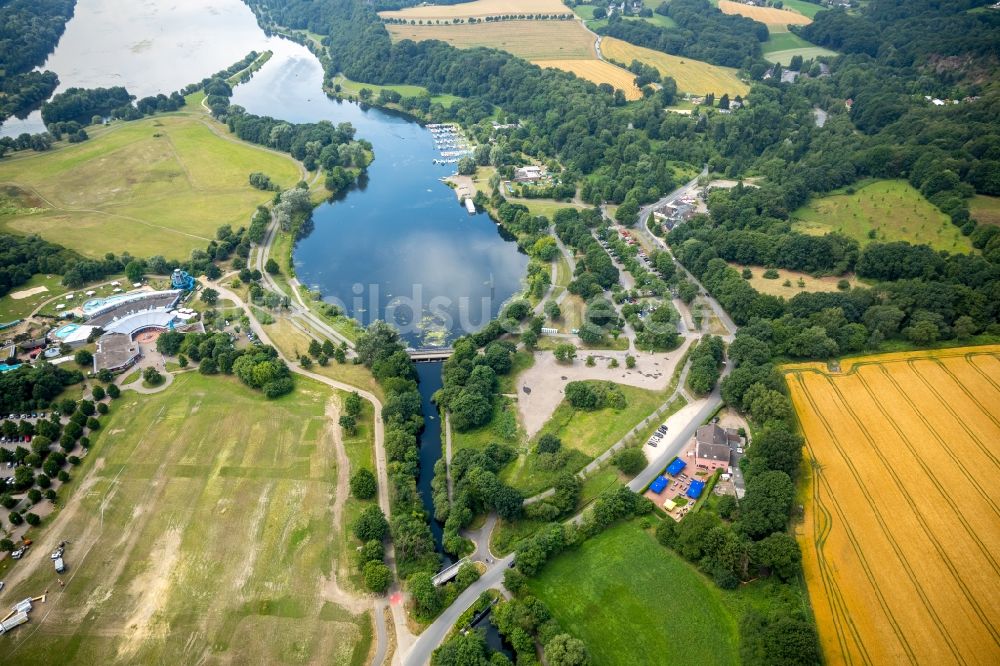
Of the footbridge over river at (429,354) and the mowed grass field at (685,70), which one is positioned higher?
the mowed grass field at (685,70)

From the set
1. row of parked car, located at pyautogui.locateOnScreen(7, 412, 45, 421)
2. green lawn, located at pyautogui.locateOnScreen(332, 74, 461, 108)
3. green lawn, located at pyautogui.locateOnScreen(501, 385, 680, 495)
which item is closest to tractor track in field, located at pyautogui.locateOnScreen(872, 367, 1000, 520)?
green lawn, located at pyautogui.locateOnScreen(501, 385, 680, 495)

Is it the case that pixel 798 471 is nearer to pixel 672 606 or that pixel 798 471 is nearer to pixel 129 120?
pixel 672 606

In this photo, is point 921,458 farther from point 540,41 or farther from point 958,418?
point 540,41

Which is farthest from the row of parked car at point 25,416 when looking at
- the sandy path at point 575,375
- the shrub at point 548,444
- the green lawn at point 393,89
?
the green lawn at point 393,89

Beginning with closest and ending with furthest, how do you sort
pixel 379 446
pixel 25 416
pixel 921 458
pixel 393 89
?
1. pixel 921 458
2. pixel 379 446
3. pixel 25 416
4. pixel 393 89

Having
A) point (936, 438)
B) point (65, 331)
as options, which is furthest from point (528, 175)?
point (936, 438)

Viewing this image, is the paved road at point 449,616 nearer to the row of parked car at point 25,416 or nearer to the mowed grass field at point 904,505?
the mowed grass field at point 904,505

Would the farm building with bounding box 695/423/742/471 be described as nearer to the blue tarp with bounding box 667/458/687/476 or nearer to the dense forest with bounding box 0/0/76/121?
the blue tarp with bounding box 667/458/687/476
